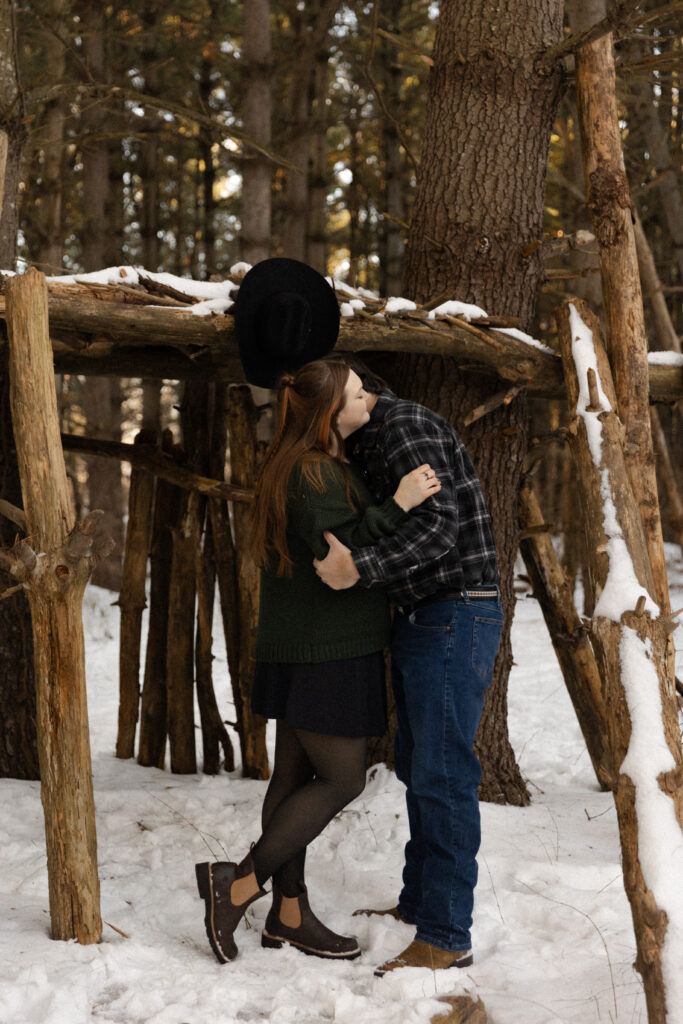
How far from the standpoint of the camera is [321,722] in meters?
2.87

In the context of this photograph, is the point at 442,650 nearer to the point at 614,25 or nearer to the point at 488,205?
the point at 488,205

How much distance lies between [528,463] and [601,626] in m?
1.69

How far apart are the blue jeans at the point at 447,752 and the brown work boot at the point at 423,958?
20 millimetres

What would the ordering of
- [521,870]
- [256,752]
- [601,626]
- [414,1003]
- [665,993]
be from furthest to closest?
[256,752]
[521,870]
[601,626]
[414,1003]
[665,993]

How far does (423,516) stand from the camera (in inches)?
110

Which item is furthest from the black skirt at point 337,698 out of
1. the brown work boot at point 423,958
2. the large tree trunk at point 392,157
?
the large tree trunk at point 392,157

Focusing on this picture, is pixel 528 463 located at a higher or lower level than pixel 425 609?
higher

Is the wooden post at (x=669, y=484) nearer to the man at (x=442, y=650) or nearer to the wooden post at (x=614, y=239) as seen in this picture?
the wooden post at (x=614, y=239)

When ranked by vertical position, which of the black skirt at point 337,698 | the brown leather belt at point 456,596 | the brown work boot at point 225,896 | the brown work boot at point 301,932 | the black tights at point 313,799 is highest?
the brown leather belt at point 456,596

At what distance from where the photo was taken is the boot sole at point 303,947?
9.76 ft

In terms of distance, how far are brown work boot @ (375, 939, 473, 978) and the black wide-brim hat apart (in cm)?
193

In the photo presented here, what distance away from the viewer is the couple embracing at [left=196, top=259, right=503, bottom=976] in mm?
2822

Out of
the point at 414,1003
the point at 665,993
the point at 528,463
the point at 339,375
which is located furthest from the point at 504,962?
the point at 528,463

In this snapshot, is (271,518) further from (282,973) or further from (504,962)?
(504,962)
